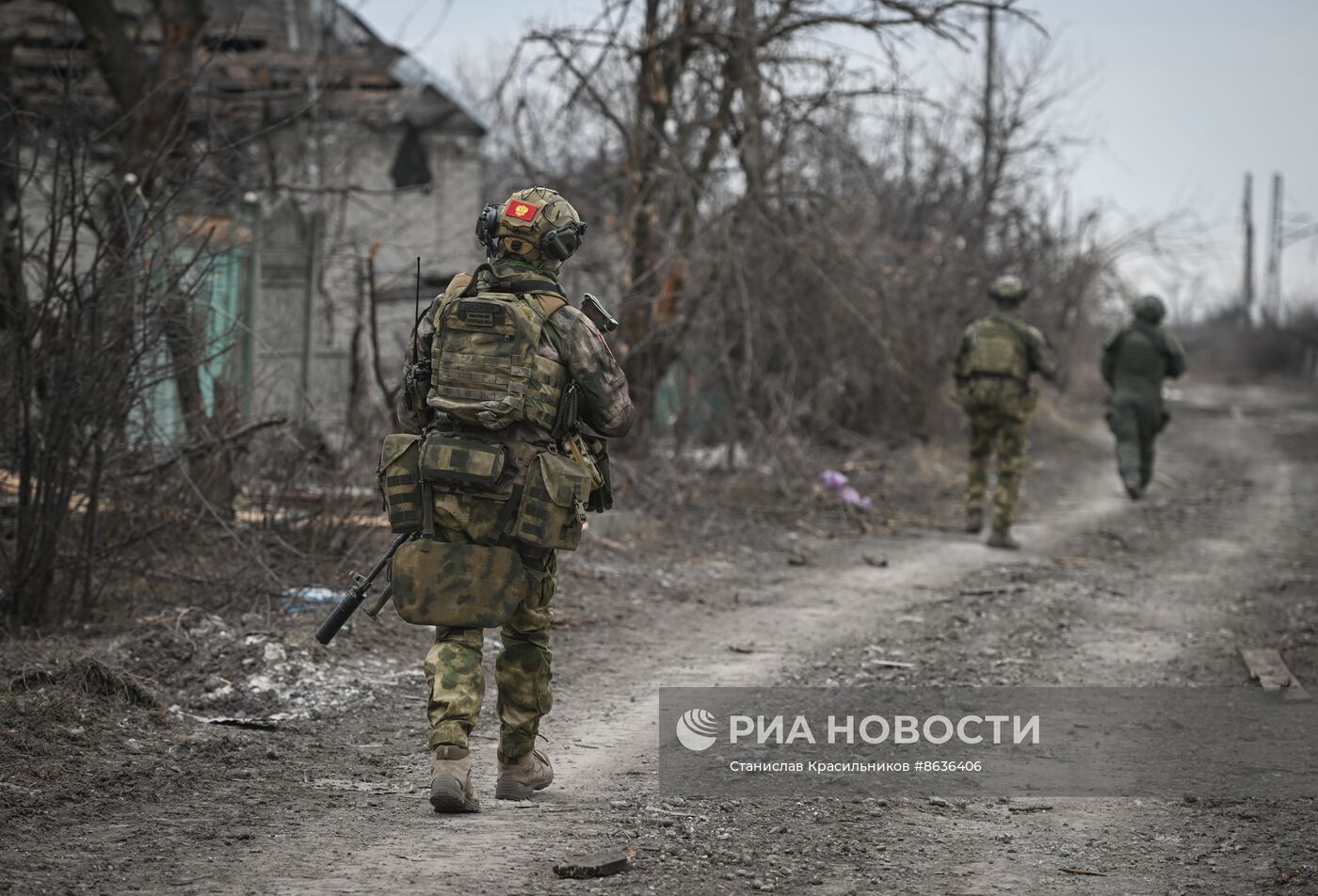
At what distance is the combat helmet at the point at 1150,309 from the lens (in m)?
13.8

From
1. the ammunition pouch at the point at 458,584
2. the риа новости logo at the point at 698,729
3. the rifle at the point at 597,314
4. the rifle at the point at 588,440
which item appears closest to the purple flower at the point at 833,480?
the риа новости logo at the point at 698,729

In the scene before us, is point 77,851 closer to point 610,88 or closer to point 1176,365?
point 610,88

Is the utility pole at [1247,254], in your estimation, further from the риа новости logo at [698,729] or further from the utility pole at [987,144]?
the риа новости logo at [698,729]

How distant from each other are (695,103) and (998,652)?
19.3 feet

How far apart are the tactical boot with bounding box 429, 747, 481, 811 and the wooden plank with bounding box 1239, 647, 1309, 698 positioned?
418 cm

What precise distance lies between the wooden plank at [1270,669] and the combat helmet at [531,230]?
13.8 feet

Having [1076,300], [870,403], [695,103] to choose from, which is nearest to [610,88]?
[695,103]

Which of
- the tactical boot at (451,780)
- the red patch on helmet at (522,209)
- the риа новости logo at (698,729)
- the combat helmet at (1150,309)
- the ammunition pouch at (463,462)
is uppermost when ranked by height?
the combat helmet at (1150,309)

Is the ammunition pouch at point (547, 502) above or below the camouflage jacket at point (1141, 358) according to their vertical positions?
below

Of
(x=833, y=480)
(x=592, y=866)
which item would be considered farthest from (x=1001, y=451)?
(x=592, y=866)

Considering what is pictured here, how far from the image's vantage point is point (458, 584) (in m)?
4.38

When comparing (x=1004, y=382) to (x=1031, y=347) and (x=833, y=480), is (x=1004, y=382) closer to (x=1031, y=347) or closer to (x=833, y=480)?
(x=1031, y=347)

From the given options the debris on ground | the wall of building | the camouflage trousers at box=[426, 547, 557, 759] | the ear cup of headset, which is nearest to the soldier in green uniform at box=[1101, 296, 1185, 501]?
the wall of building

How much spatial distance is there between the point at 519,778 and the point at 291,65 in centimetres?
1301
